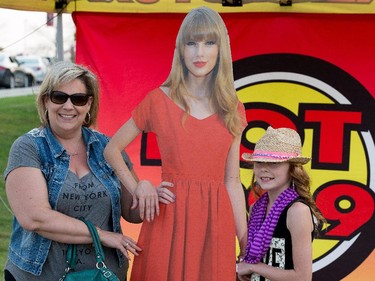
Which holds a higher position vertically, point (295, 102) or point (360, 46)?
point (360, 46)

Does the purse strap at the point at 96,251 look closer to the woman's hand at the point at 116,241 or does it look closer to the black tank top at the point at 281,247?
the woman's hand at the point at 116,241

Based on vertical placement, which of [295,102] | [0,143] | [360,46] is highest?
[360,46]

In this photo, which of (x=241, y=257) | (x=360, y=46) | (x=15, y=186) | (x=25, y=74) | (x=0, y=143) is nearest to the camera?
(x=15, y=186)

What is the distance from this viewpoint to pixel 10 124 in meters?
12.4

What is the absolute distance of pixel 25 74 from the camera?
59.6ft

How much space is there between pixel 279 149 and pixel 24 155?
958mm

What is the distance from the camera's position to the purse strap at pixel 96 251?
2.98 m

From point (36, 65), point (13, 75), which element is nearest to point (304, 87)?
point (13, 75)

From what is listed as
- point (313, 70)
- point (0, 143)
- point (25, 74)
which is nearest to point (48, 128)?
point (313, 70)

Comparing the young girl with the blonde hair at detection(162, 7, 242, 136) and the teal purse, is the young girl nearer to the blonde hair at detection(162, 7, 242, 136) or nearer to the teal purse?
the blonde hair at detection(162, 7, 242, 136)

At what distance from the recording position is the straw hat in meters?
3.10

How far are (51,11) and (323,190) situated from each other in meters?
1.96

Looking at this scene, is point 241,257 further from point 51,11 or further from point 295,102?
point 51,11

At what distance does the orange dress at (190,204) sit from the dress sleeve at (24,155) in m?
0.41
